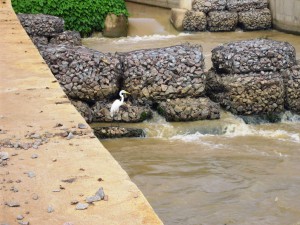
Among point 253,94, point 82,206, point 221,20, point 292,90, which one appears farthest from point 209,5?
point 82,206

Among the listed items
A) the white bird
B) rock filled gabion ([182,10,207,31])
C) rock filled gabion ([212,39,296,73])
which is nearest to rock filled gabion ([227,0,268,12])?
rock filled gabion ([182,10,207,31])

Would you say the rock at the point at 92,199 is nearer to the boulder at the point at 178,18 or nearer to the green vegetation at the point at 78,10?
the green vegetation at the point at 78,10

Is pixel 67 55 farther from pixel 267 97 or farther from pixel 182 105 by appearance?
pixel 267 97

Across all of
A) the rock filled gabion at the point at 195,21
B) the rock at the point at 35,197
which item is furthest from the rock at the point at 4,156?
the rock filled gabion at the point at 195,21

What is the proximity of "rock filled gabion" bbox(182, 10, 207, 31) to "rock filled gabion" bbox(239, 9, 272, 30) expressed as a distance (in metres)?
0.89

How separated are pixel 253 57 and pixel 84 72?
217cm

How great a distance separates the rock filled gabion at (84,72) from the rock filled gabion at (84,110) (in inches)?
3.6

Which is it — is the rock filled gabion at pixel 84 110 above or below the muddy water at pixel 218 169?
above

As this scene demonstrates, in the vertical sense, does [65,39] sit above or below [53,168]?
below

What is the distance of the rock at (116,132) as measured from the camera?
316 inches

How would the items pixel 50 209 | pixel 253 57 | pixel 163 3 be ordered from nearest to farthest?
pixel 50 209
pixel 253 57
pixel 163 3

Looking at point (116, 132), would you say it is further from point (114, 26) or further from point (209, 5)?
point (209, 5)

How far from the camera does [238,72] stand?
8.73 metres

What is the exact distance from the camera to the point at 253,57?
8758 millimetres
